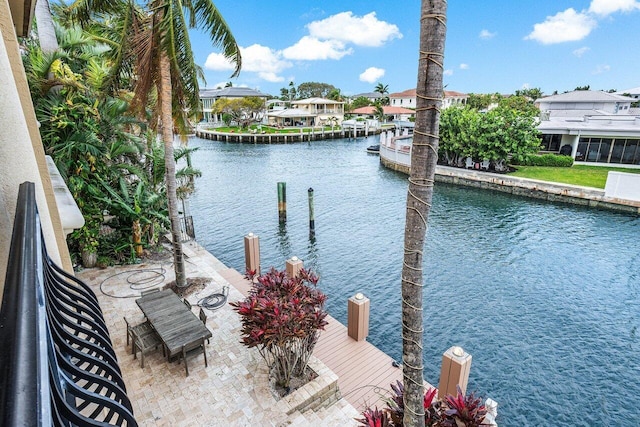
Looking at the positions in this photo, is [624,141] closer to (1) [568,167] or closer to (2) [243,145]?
(1) [568,167]

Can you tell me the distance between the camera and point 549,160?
30469 millimetres

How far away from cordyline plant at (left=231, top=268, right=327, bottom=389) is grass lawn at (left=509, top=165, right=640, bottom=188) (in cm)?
2538

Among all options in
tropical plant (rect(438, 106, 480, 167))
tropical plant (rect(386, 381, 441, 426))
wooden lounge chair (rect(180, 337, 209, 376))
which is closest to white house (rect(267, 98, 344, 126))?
tropical plant (rect(438, 106, 480, 167))

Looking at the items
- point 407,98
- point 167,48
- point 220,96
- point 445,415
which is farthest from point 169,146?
point 407,98

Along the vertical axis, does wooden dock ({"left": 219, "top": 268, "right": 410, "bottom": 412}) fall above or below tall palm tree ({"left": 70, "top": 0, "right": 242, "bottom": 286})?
below

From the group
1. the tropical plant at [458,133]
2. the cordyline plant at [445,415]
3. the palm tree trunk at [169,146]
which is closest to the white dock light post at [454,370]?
the cordyline plant at [445,415]

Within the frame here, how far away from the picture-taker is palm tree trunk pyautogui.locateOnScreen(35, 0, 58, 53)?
446 inches

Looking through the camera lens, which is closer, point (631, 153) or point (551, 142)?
point (631, 153)

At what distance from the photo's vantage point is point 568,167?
30109 mm

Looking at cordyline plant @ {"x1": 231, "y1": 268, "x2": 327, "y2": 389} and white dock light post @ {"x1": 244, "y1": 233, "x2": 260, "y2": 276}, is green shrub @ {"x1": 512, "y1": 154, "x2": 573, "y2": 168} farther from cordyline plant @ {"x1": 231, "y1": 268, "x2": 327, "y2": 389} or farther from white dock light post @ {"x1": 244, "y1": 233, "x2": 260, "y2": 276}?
cordyline plant @ {"x1": 231, "y1": 268, "x2": 327, "y2": 389}

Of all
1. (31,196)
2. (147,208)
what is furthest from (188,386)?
(147,208)

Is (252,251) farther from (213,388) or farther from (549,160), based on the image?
(549,160)

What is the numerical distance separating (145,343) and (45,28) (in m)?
11.2

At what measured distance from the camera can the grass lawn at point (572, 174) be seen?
982 inches
